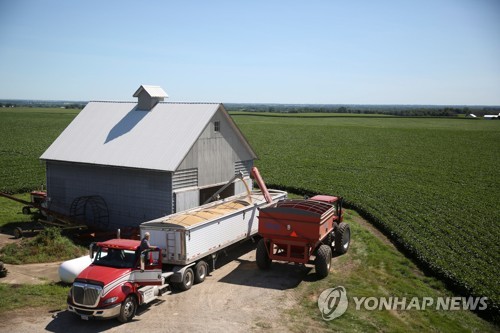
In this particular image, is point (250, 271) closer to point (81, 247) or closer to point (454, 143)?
point (81, 247)

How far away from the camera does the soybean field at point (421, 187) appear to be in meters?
21.6

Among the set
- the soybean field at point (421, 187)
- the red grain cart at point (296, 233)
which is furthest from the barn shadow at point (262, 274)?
the soybean field at point (421, 187)

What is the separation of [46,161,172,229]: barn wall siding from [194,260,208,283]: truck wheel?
473 centimetres

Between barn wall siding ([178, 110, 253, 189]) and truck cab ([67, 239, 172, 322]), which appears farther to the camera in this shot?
barn wall siding ([178, 110, 253, 189])

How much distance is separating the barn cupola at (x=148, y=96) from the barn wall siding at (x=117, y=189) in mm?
Result: 4638

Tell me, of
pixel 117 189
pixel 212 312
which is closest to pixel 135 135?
pixel 117 189

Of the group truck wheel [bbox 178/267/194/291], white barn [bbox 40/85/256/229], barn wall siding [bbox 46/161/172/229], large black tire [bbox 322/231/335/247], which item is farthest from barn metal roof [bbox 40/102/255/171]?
large black tire [bbox 322/231/335/247]

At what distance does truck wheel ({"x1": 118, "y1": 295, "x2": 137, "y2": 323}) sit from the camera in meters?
15.4

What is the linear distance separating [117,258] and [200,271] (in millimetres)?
3883

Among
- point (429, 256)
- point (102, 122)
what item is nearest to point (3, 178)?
point (102, 122)

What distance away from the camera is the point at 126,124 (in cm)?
2753

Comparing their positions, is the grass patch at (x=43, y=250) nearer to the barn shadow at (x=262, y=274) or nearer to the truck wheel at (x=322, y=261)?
the barn shadow at (x=262, y=274)

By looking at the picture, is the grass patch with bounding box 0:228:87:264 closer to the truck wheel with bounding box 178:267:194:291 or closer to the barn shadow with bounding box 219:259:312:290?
the truck wheel with bounding box 178:267:194:291

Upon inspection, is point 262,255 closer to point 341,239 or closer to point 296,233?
point 296,233
